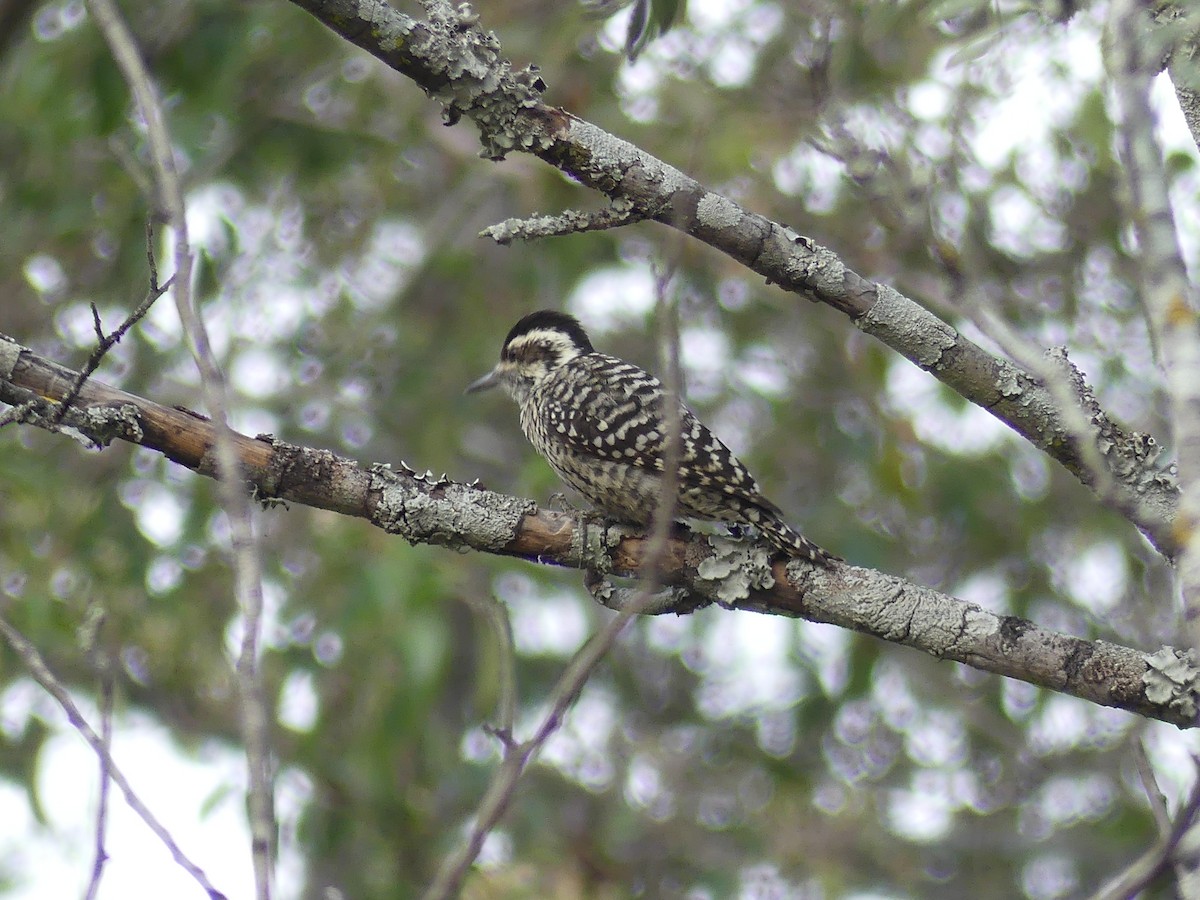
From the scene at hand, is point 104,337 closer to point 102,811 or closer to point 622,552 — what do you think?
point 102,811

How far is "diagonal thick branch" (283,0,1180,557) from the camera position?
8.98 ft

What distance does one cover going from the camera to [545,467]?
18.5 ft

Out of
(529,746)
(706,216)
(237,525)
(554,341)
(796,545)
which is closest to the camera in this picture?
(529,746)

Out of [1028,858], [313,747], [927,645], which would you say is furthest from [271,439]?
[1028,858]

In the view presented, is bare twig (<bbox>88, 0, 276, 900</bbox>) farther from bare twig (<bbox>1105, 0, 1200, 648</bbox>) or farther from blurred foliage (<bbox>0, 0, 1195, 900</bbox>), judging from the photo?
blurred foliage (<bbox>0, 0, 1195, 900</bbox>)

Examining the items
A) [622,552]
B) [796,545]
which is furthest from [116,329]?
[796,545]

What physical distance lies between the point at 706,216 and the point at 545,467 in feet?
9.50

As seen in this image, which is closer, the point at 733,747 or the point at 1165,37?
the point at 1165,37

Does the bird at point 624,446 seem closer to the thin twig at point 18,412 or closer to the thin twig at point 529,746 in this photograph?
the thin twig at point 529,746

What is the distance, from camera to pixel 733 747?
7367 mm

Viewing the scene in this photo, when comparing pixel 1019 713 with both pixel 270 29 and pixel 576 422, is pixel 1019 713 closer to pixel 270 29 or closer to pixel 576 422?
pixel 576 422

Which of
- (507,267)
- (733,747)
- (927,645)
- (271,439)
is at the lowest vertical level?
(927,645)

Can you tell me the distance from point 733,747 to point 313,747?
2694 millimetres

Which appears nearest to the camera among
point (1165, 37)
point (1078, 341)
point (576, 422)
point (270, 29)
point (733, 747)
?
point (1165, 37)
